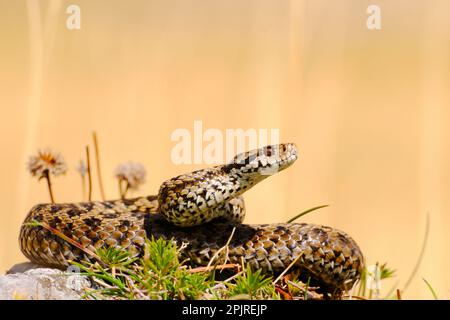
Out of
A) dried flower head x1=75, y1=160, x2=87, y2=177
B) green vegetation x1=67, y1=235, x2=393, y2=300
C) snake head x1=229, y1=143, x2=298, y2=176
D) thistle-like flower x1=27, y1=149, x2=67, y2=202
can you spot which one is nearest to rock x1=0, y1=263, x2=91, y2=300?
green vegetation x1=67, y1=235, x2=393, y2=300

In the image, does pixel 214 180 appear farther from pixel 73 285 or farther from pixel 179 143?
pixel 73 285

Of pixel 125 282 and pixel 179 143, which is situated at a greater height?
pixel 179 143

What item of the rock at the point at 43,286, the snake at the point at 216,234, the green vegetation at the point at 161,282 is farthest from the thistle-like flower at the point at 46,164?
the green vegetation at the point at 161,282

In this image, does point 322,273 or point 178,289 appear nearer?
point 178,289

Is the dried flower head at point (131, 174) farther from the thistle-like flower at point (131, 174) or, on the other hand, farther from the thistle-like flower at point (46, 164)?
the thistle-like flower at point (46, 164)

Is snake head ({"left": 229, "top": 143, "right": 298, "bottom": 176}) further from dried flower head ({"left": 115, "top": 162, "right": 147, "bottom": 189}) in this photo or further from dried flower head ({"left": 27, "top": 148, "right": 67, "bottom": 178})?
dried flower head ({"left": 27, "top": 148, "right": 67, "bottom": 178})
